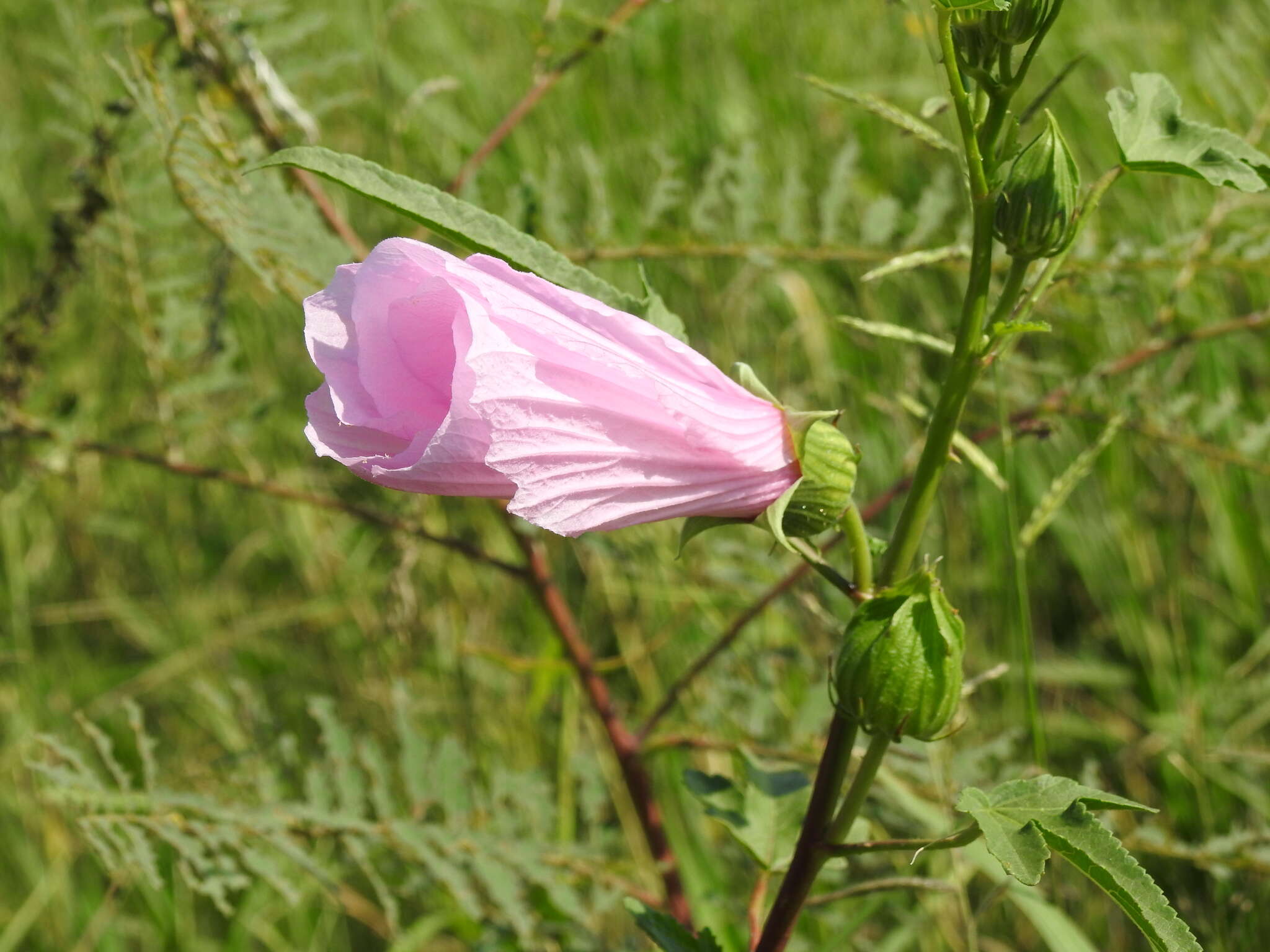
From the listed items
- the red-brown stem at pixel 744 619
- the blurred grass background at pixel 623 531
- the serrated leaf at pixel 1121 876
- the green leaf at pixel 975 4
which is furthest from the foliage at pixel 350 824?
the green leaf at pixel 975 4

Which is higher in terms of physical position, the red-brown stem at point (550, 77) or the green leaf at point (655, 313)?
the red-brown stem at point (550, 77)

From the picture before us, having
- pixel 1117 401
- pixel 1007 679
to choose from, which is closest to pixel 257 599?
pixel 1007 679

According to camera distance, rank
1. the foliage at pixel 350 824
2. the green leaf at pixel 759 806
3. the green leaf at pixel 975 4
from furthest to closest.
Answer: the foliage at pixel 350 824
the green leaf at pixel 759 806
the green leaf at pixel 975 4

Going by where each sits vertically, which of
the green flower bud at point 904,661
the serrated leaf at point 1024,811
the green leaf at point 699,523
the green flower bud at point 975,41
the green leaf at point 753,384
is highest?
the green flower bud at point 975,41

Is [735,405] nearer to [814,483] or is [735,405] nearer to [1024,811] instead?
[814,483]

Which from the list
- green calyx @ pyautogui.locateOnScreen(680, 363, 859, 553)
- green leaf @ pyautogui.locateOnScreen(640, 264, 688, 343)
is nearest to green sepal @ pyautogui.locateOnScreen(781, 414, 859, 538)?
green calyx @ pyautogui.locateOnScreen(680, 363, 859, 553)

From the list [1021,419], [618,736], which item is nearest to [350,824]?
[618,736]

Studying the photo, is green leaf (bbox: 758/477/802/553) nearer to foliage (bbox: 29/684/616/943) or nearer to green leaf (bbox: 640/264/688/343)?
green leaf (bbox: 640/264/688/343)

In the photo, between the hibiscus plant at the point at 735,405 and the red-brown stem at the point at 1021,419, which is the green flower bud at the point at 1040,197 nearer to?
the hibiscus plant at the point at 735,405
